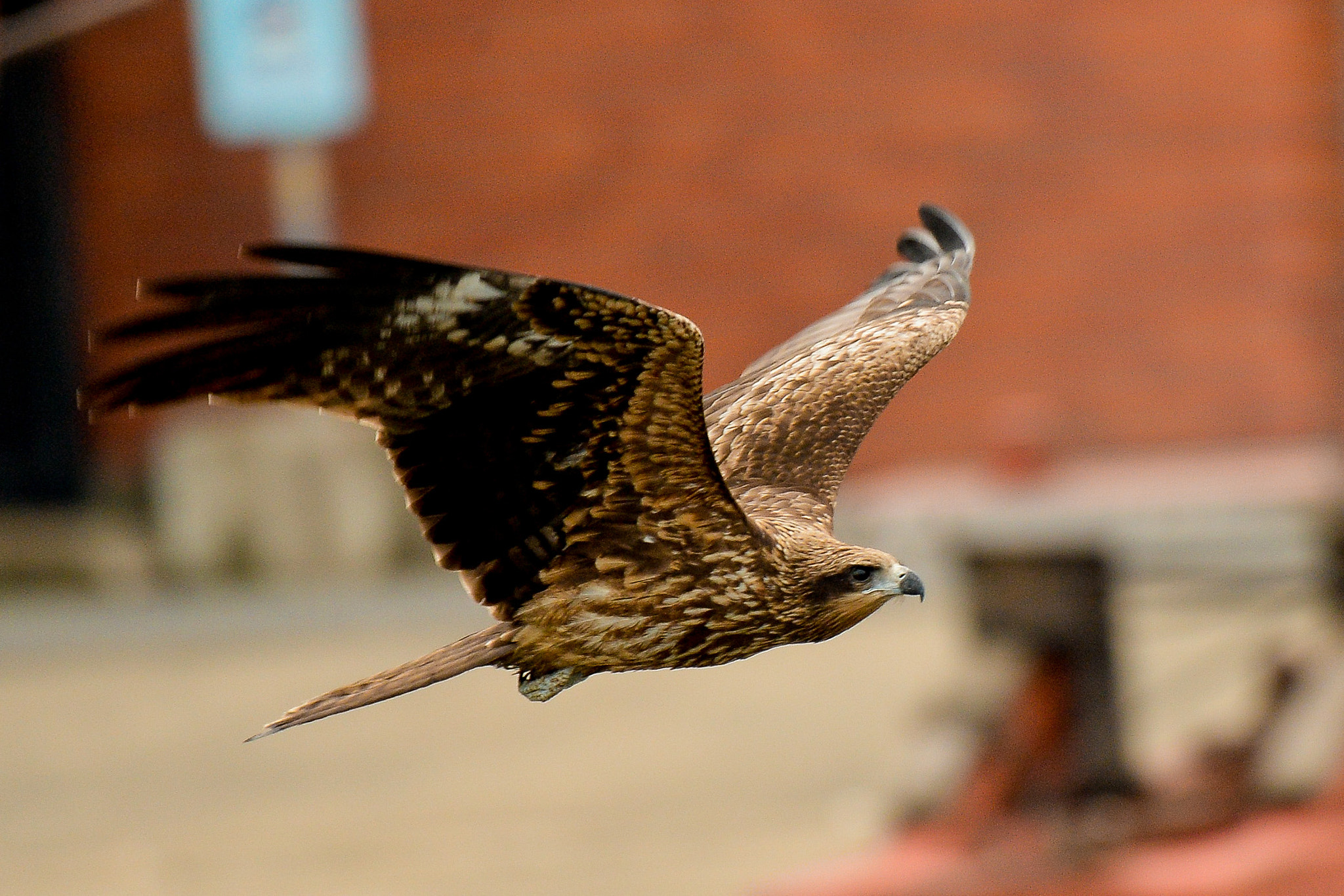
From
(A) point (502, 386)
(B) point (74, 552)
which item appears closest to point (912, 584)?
(A) point (502, 386)

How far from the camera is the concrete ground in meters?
10.3

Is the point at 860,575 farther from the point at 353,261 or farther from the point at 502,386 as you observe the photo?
the point at 353,261

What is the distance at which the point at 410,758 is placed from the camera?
12.3 metres

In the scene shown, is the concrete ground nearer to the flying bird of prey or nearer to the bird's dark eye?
the flying bird of prey

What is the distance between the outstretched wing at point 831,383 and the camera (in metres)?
2.54

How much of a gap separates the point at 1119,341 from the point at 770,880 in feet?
24.0

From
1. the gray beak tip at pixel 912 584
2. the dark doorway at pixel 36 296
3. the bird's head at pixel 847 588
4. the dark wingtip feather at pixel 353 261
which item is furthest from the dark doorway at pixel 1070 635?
the dark doorway at pixel 36 296

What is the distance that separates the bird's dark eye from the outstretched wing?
0.22 meters

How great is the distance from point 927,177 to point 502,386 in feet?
45.1

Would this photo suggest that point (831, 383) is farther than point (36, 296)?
No

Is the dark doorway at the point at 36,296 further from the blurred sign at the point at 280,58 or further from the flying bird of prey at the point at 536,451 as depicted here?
the flying bird of prey at the point at 536,451

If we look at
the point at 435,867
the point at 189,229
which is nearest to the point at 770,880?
the point at 435,867

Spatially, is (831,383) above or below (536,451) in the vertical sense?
below

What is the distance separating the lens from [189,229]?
16.0 m
